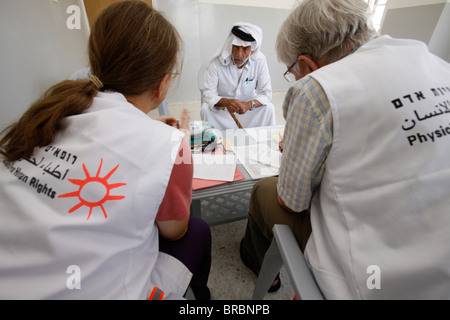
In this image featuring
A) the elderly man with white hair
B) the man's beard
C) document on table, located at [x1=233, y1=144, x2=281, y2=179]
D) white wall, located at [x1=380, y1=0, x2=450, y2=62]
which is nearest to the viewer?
document on table, located at [x1=233, y1=144, x2=281, y2=179]

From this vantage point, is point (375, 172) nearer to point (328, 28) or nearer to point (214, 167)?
point (328, 28)

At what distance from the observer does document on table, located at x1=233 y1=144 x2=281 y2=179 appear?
1127 mm

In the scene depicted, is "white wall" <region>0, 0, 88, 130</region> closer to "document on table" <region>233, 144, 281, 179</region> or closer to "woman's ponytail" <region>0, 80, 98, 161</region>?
"woman's ponytail" <region>0, 80, 98, 161</region>

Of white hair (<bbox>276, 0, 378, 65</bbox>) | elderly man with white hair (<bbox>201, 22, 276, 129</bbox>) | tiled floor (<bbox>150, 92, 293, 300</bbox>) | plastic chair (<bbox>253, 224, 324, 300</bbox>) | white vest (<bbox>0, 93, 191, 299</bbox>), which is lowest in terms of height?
tiled floor (<bbox>150, 92, 293, 300</bbox>)

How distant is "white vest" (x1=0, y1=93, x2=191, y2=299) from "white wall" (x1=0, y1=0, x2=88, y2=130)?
21.7 inches

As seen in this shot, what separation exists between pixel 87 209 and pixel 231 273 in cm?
104

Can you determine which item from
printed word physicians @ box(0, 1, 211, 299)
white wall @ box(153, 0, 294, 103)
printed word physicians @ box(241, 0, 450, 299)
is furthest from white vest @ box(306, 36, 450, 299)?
white wall @ box(153, 0, 294, 103)

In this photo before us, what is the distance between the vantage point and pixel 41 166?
553 mm

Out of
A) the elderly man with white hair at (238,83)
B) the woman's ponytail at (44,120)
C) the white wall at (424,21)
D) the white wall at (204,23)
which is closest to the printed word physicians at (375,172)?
the woman's ponytail at (44,120)

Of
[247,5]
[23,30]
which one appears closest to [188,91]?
[247,5]

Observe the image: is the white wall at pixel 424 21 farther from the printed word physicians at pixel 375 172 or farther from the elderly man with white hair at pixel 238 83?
the printed word physicians at pixel 375 172

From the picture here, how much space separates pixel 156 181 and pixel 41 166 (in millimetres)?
291

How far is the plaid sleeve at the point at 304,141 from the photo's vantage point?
642 millimetres

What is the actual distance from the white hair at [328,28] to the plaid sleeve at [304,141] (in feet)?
0.88
